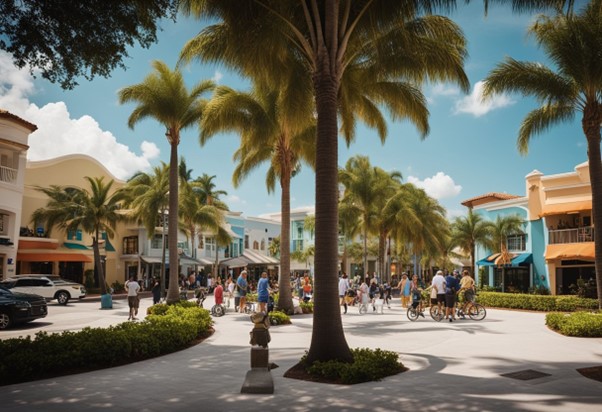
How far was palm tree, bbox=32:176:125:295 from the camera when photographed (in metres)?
34.9

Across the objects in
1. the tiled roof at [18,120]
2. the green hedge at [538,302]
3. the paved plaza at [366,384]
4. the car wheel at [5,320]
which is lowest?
the paved plaza at [366,384]

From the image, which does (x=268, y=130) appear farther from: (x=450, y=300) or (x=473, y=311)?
(x=473, y=311)

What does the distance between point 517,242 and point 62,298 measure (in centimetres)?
3283

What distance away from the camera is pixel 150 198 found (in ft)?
121

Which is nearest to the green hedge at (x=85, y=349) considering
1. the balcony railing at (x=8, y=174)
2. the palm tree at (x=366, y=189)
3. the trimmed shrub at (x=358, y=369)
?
the trimmed shrub at (x=358, y=369)

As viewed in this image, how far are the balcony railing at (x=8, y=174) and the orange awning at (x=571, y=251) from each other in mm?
35439

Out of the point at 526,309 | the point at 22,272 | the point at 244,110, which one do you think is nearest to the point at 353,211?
the point at 526,309

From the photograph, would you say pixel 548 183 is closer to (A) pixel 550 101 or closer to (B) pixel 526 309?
(B) pixel 526 309

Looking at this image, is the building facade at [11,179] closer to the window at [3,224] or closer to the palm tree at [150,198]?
the window at [3,224]

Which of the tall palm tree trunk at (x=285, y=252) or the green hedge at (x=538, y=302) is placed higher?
the tall palm tree trunk at (x=285, y=252)

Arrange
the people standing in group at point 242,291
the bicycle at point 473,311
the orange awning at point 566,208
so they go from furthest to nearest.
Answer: the orange awning at point 566,208
the people standing in group at point 242,291
the bicycle at point 473,311

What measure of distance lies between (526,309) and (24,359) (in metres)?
23.4

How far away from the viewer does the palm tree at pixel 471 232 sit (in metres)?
42.6

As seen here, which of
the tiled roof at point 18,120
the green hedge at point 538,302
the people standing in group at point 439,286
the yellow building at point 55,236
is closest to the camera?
the people standing in group at point 439,286
